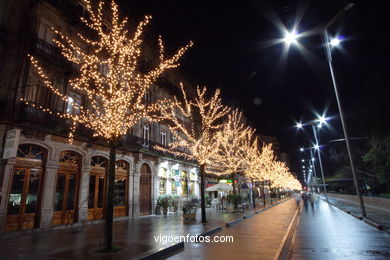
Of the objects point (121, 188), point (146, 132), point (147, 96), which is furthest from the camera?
point (147, 96)

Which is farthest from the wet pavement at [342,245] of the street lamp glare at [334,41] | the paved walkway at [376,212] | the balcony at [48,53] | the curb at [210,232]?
the balcony at [48,53]

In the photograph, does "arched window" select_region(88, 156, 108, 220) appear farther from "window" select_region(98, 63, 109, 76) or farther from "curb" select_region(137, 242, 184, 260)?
"curb" select_region(137, 242, 184, 260)

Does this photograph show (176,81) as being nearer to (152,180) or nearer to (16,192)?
(152,180)

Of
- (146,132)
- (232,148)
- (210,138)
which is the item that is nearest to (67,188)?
(146,132)

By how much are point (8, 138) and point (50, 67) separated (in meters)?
5.13

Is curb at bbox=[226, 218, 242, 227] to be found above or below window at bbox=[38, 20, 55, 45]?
below

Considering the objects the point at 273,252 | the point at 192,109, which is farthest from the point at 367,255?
the point at 192,109

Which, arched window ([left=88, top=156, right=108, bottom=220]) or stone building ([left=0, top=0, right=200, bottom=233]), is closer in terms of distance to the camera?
stone building ([left=0, top=0, right=200, bottom=233])

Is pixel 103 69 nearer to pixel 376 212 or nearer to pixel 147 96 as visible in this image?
pixel 147 96

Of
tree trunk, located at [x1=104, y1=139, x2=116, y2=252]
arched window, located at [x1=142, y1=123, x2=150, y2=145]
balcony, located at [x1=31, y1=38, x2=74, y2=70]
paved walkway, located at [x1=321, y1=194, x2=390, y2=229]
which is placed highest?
balcony, located at [x1=31, y1=38, x2=74, y2=70]

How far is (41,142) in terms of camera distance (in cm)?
1272

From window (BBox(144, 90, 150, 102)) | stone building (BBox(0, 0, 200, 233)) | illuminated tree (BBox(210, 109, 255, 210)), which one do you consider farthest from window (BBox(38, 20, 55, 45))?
illuminated tree (BBox(210, 109, 255, 210))

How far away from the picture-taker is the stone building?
1146cm

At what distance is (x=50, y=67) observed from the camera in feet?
44.7
